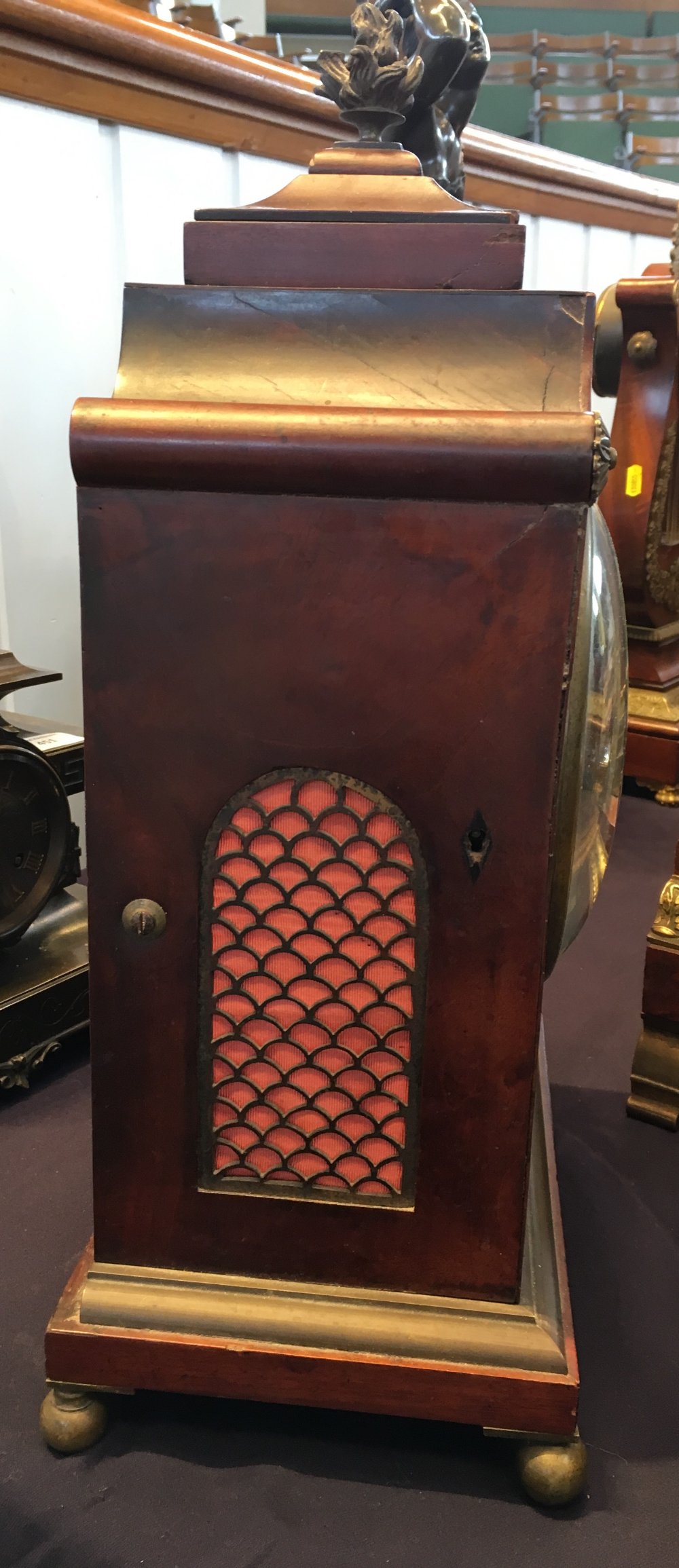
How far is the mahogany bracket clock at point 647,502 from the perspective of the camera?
7.14 feet

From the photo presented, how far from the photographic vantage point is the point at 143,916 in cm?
79

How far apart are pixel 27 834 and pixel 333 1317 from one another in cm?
70

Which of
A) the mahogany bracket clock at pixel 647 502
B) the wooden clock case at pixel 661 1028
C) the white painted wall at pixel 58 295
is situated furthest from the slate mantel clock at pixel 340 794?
the mahogany bracket clock at pixel 647 502

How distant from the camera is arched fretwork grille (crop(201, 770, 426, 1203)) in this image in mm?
775

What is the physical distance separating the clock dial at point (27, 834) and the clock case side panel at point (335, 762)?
0.53 meters

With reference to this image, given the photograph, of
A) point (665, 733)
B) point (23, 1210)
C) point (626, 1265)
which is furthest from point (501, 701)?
point (665, 733)

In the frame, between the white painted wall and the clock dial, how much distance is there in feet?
1.82

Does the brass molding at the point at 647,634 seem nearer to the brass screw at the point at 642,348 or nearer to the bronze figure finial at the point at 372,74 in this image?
the brass screw at the point at 642,348

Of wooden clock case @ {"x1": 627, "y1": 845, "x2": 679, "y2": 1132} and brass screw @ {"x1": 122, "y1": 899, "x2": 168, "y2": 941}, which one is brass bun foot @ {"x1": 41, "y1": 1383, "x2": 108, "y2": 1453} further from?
wooden clock case @ {"x1": 627, "y1": 845, "x2": 679, "y2": 1132}

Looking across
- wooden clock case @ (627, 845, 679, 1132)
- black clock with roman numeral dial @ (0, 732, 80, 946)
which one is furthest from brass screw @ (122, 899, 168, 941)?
wooden clock case @ (627, 845, 679, 1132)

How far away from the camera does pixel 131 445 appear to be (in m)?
0.70

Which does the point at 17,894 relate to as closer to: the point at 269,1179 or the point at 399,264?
the point at 269,1179

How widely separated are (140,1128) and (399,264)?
653 mm

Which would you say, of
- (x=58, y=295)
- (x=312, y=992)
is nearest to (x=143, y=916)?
(x=312, y=992)
